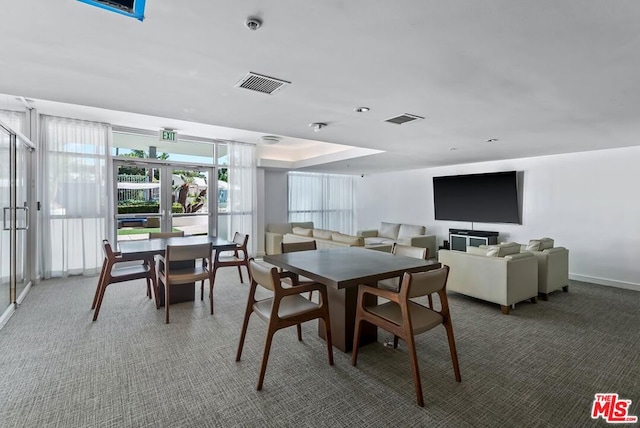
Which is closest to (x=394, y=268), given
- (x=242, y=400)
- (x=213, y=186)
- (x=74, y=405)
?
(x=242, y=400)

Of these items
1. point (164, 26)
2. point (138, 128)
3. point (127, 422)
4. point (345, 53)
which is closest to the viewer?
point (164, 26)

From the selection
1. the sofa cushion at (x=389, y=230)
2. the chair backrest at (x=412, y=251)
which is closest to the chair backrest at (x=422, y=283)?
the chair backrest at (x=412, y=251)

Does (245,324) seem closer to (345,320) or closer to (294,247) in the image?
(345,320)

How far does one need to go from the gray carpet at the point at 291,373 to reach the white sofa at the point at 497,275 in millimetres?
261

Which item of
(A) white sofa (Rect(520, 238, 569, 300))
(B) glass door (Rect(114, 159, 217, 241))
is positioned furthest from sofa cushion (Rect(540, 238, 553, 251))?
(B) glass door (Rect(114, 159, 217, 241))

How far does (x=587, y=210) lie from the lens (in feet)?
16.7

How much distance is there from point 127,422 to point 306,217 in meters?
7.24

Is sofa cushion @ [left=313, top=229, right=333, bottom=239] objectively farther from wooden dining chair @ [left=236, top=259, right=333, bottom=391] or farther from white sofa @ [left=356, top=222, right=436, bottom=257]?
wooden dining chair @ [left=236, top=259, right=333, bottom=391]

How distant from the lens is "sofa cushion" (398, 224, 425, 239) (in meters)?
7.51

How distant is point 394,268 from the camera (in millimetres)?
2525

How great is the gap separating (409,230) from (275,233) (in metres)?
3.31

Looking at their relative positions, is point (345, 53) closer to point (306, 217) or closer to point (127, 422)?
point (127, 422)

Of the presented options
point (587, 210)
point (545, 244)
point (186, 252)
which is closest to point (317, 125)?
point (186, 252)

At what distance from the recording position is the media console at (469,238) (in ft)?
20.4
